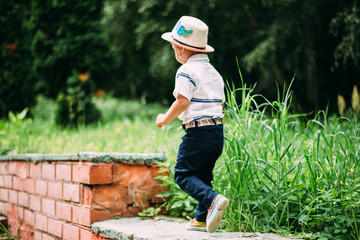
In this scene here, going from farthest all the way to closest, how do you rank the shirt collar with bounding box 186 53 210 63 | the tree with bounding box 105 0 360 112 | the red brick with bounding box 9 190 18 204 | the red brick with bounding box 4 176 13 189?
the tree with bounding box 105 0 360 112 < the red brick with bounding box 4 176 13 189 < the red brick with bounding box 9 190 18 204 < the shirt collar with bounding box 186 53 210 63

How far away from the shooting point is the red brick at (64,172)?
265 centimetres

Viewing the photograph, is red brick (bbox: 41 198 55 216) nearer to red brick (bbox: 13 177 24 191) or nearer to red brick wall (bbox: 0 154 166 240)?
red brick wall (bbox: 0 154 166 240)

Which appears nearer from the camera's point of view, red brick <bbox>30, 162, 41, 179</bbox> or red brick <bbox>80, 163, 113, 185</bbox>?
red brick <bbox>80, 163, 113, 185</bbox>

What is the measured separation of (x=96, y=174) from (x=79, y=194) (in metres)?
0.22

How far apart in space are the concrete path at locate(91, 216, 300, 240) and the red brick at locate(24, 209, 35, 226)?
112 cm

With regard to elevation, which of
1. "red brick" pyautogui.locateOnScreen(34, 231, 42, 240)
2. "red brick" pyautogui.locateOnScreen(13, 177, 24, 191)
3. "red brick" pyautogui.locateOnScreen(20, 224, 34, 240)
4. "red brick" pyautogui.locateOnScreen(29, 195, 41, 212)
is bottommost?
"red brick" pyautogui.locateOnScreen(20, 224, 34, 240)

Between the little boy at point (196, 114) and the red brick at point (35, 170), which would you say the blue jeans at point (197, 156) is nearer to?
the little boy at point (196, 114)

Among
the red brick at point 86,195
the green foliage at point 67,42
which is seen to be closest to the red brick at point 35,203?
the red brick at point 86,195

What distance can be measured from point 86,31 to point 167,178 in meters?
5.60

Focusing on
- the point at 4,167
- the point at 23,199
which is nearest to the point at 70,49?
the point at 4,167

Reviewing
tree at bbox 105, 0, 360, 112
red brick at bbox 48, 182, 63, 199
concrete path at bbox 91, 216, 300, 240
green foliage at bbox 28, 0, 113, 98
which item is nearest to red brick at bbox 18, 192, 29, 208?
red brick at bbox 48, 182, 63, 199

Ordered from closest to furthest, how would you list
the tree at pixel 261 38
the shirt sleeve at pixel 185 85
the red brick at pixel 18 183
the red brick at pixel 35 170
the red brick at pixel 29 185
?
the shirt sleeve at pixel 185 85 → the red brick at pixel 35 170 → the red brick at pixel 29 185 → the red brick at pixel 18 183 → the tree at pixel 261 38

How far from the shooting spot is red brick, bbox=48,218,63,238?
8.99 feet

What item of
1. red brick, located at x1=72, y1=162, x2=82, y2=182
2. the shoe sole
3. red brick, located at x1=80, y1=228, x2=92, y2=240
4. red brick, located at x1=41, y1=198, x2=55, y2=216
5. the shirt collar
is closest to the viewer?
the shoe sole
